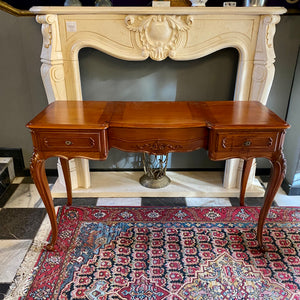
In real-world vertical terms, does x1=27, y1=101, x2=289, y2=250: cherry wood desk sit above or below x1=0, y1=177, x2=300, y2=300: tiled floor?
above

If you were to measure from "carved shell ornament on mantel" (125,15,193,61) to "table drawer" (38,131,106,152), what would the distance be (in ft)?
2.55

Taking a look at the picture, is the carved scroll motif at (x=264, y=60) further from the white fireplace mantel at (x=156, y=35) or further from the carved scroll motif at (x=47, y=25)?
the carved scroll motif at (x=47, y=25)

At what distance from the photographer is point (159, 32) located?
6.09 ft

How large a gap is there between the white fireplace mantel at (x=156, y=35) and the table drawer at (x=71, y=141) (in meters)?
0.60

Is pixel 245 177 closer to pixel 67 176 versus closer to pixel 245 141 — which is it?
pixel 245 141

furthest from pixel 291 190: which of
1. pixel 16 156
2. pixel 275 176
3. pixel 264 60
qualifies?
pixel 16 156

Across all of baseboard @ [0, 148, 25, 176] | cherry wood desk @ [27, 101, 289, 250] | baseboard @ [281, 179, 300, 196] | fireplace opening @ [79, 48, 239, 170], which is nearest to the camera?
cherry wood desk @ [27, 101, 289, 250]

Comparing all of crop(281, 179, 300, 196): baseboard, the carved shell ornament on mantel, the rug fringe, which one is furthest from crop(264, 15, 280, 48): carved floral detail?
the rug fringe

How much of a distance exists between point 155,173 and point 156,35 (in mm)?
1042

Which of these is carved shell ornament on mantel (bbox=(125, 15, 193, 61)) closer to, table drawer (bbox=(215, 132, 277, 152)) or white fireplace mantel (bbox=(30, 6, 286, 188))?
white fireplace mantel (bbox=(30, 6, 286, 188))

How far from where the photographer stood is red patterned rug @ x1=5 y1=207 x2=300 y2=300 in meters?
1.50

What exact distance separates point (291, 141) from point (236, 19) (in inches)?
40.1

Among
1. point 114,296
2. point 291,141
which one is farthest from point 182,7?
point 114,296

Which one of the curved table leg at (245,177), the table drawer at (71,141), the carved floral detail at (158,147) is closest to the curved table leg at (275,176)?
the curved table leg at (245,177)
